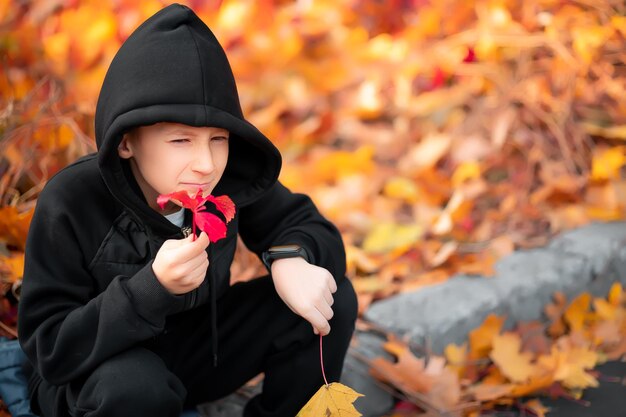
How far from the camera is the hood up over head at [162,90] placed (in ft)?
4.27

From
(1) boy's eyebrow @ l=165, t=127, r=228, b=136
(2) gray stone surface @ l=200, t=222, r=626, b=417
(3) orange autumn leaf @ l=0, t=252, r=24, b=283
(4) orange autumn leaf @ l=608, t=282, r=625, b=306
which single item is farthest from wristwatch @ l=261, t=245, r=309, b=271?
(4) orange autumn leaf @ l=608, t=282, r=625, b=306

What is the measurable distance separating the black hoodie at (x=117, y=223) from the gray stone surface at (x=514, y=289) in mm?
746

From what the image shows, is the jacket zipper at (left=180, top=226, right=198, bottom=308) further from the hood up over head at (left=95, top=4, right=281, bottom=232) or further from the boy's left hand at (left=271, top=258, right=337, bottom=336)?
the boy's left hand at (left=271, top=258, right=337, bottom=336)

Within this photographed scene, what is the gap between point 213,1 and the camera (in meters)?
3.19

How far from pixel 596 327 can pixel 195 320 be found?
118 centimetres

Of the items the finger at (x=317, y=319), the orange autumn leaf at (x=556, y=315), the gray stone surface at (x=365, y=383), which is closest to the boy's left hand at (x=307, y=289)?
the finger at (x=317, y=319)

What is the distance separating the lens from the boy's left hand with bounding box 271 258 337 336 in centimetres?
147

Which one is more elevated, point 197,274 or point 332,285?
point 197,274

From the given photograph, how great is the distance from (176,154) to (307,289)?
340 millimetres

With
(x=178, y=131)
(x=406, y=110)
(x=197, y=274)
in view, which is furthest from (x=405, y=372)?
(x=406, y=110)

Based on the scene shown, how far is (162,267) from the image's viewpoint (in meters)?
1.28

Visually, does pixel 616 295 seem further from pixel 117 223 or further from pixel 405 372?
pixel 117 223

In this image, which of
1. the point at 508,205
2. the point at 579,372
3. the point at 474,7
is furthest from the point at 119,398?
the point at 474,7

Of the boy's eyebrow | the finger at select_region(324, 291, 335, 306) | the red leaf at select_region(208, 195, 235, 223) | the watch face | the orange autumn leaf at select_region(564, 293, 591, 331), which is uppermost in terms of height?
the boy's eyebrow
